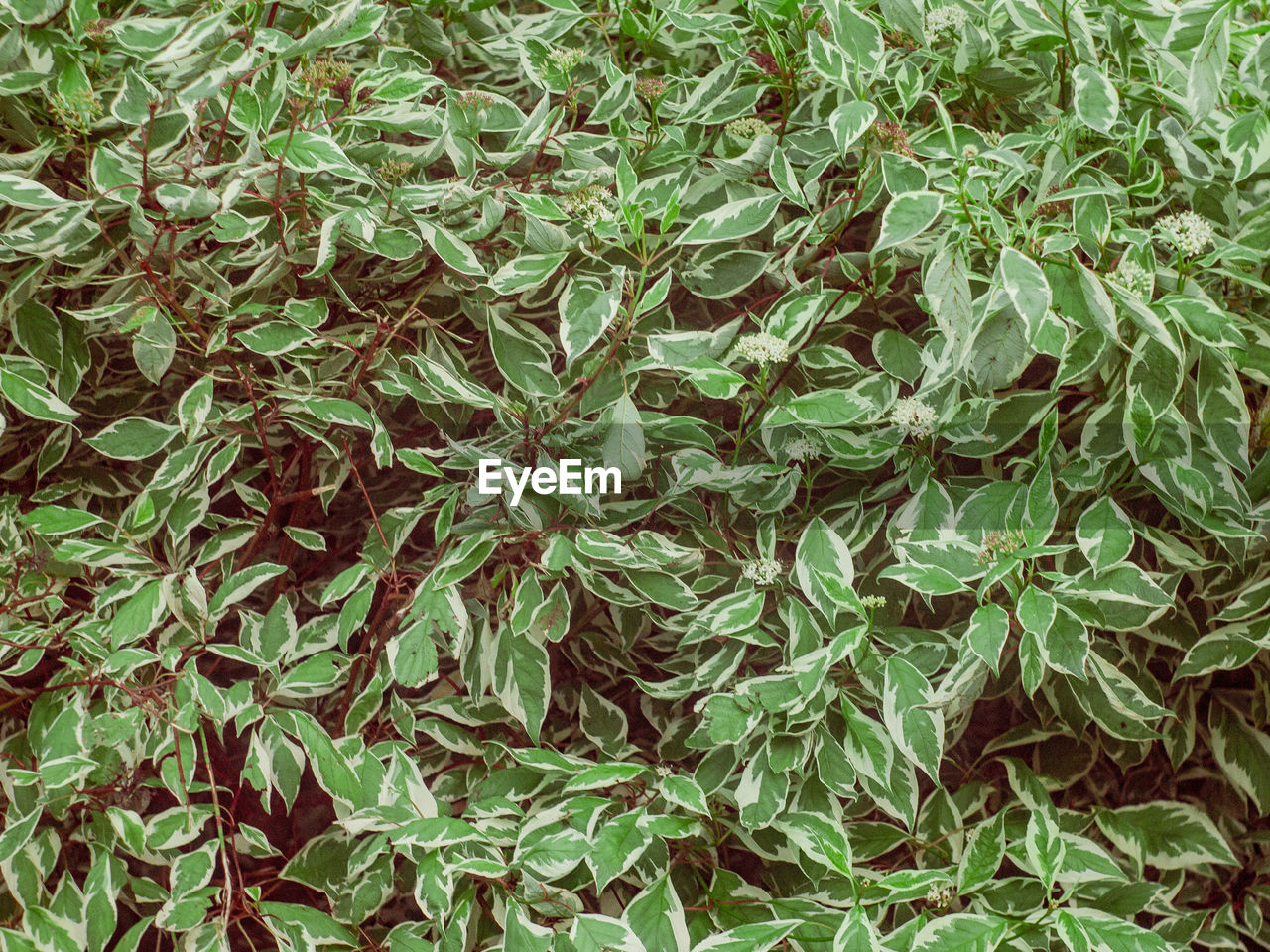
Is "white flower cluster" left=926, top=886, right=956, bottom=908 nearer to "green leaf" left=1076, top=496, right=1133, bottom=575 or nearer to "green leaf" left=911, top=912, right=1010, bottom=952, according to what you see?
"green leaf" left=911, top=912, right=1010, bottom=952

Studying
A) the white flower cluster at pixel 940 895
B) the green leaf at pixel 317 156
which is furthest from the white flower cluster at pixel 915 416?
the green leaf at pixel 317 156

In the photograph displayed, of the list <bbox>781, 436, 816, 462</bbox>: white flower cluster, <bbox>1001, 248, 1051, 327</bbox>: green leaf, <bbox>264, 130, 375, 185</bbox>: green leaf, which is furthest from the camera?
<bbox>781, 436, 816, 462</bbox>: white flower cluster

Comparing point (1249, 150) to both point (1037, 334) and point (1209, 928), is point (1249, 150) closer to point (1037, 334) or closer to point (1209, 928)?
point (1037, 334)

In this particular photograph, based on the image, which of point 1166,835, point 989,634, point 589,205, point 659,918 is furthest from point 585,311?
point 1166,835

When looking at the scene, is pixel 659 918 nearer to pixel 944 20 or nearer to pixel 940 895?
pixel 940 895

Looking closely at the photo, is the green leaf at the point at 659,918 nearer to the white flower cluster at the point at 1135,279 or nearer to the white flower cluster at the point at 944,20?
the white flower cluster at the point at 1135,279

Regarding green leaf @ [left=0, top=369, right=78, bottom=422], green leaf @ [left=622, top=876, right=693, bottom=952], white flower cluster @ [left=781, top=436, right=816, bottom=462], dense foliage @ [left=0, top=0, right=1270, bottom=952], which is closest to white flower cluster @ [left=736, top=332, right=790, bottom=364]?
dense foliage @ [left=0, top=0, right=1270, bottom=952]
